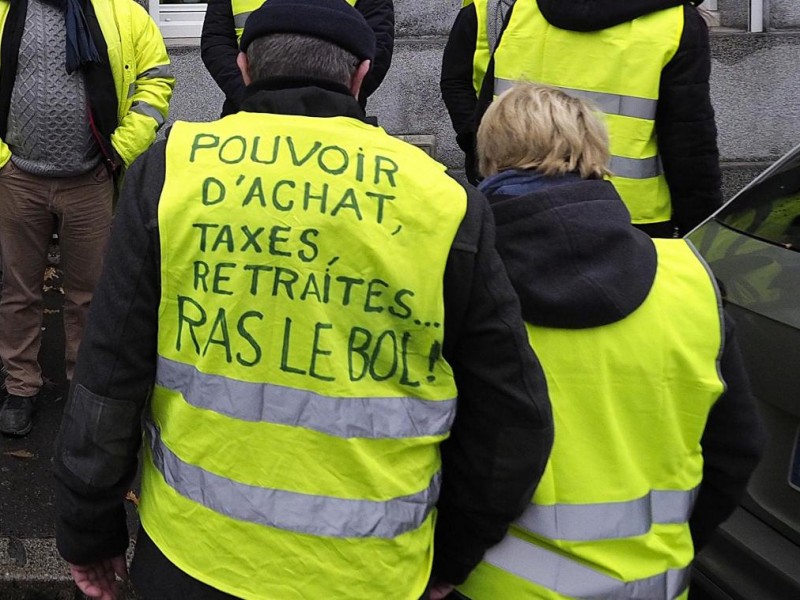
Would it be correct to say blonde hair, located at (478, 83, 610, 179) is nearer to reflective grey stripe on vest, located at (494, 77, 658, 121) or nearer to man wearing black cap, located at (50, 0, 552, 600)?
man wearing black cap, located at (50, 0, 552, 600)

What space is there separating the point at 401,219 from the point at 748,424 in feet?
2.78

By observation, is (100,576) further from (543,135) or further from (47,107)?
(47,107)

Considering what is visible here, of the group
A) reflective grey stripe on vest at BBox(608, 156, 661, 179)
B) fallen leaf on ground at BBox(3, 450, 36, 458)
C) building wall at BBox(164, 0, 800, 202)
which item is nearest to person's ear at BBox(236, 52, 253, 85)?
reflective grey stripe on vest at BBox(608, 156, 661, 179)

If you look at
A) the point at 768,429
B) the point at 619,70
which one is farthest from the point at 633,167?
the point at 768,429

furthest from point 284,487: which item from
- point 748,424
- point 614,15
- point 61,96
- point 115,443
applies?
point 61,96

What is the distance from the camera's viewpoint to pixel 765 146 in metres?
6.53

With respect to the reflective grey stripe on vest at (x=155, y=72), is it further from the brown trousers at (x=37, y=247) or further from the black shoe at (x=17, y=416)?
the black shoe at (x=17, y=416)

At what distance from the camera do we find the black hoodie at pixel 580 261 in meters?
1.69

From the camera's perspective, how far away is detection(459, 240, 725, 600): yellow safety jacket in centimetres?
173

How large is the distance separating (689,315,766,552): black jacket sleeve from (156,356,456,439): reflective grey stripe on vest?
601 mm

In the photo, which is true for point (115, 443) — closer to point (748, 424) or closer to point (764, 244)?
point (748, 424)

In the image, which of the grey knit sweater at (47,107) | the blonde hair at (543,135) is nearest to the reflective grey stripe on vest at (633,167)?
the blonde hair at (543,135)

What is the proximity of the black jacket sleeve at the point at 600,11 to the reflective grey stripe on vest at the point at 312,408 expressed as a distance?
1766 mm

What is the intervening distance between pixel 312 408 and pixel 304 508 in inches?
6.7
